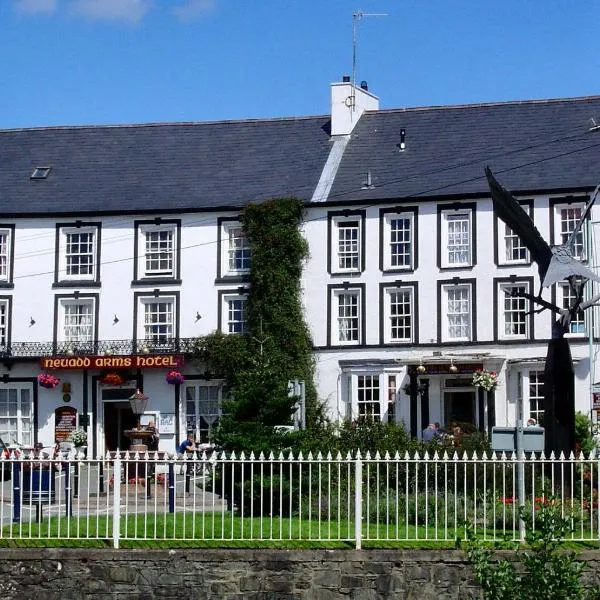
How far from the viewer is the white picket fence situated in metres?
17.5

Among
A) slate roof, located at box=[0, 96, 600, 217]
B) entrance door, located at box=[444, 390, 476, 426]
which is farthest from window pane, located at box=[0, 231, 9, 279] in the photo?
entrance door, located at box=[444, 390, 476, 426]

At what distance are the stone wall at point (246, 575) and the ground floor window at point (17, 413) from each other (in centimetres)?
2451

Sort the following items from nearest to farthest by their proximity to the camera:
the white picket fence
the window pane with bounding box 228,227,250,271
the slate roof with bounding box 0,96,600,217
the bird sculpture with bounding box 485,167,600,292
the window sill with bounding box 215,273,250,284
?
the white picket fence, the bird sculpture with bounding box 485,167,600,292, the slate roof with bounding box 0,96,600,217, the window sill with bounding box 215,273,250,284, the window pane with bounding box 228,227,250,271

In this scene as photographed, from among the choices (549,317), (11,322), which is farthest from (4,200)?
(549,317)

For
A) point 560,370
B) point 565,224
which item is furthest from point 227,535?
point 565,224

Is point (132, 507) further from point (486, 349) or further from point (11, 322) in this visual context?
point (11, 322)

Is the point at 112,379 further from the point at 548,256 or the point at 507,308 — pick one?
the point at 548,256

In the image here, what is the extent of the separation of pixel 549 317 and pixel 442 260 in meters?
3.46

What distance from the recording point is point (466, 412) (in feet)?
130

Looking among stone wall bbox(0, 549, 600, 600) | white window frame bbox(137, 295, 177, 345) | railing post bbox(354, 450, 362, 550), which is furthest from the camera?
white window frame bbox(137, 295, 177, 345)

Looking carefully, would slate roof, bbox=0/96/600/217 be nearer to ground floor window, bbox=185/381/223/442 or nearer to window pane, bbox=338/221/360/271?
window pane, bbox=338/221/360/271

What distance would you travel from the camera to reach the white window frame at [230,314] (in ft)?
134

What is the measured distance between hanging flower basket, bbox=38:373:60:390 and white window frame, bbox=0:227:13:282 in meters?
3.24

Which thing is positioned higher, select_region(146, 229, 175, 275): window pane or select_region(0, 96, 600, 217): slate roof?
select_region(0, 96, 600, 217): slate roof
